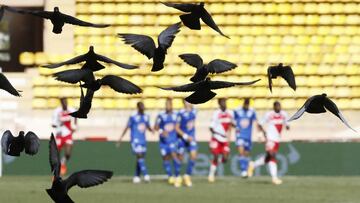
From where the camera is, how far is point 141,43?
8.43 m

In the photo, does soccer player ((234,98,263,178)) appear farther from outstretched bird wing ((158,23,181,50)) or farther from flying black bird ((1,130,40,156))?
flying black bird ((1,130,40,156))

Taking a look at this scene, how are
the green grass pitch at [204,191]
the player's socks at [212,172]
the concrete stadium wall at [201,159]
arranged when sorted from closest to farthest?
the green grass pitch at [204,191] → the player's socks at [212,172] → the concrete stadium wall at [201,159]

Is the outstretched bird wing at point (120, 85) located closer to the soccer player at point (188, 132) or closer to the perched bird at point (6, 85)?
the perched bird at point (6, 85)

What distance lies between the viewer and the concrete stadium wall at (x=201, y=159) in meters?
27.4

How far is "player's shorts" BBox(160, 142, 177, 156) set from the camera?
25422 mm

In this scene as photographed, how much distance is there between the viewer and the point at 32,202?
64.8 feet

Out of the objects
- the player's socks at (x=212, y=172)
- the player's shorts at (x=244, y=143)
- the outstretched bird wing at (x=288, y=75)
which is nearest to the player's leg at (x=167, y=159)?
the player's socks at (x=212, y=172)

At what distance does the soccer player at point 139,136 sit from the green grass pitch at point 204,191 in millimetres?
300

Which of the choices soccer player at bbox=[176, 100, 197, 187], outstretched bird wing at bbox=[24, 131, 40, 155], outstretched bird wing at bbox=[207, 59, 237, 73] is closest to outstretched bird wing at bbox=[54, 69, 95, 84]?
outstretched bird wing at bbox=[24, 131, 40, 155]

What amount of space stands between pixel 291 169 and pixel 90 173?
20.6 m

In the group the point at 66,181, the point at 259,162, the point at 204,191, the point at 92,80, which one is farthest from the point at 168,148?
the point at 66,181

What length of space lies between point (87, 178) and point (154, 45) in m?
1.11

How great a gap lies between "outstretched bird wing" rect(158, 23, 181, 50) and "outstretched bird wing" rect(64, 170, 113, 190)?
0.88 meters

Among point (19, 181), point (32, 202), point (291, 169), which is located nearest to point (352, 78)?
point (291, 169)
